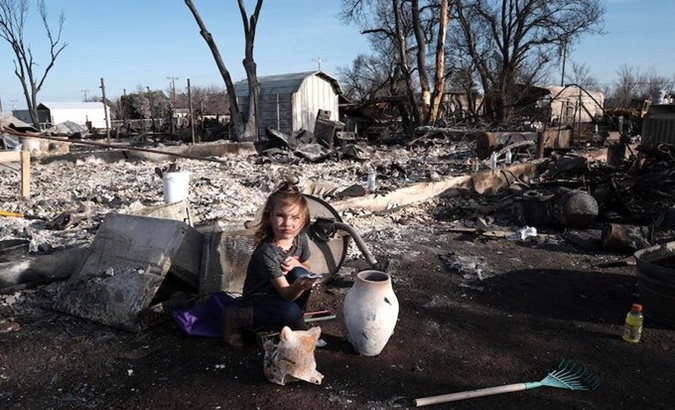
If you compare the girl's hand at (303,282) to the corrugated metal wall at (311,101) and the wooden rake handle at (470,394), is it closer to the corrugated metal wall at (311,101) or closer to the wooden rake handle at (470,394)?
the wooden rake handle at (470,394)

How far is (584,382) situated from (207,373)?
6.97 ft

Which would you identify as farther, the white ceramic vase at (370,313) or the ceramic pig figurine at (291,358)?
the white ceramic vase at (370,313)

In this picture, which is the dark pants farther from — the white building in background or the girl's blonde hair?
the white building in background

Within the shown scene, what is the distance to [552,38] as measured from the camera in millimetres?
27969

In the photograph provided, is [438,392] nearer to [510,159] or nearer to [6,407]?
[6,407]

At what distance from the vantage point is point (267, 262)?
291 centimetres

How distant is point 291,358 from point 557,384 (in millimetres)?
1458

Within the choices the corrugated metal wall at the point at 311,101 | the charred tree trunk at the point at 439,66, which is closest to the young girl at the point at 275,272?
the charred tree trunk at the point at 439,66

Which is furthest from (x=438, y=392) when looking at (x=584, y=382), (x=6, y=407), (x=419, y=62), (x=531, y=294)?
(x=419, y=62)

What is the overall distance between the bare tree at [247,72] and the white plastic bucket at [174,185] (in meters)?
12.6

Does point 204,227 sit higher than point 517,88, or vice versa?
point 517,88

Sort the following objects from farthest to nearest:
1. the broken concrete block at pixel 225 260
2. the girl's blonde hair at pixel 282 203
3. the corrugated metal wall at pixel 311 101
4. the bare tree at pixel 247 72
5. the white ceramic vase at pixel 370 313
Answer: the corrugated metal wall at pixel 311 101 < the bare tree at pixel 247 72 < the broken concrete block at pixel 225 260 < the girl's blonde hair at pixel 282 203 < the white ceramic vase at pixel 370 313

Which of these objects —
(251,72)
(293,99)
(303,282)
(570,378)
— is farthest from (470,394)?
(293,99)

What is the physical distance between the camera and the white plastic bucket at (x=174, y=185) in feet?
17.8
